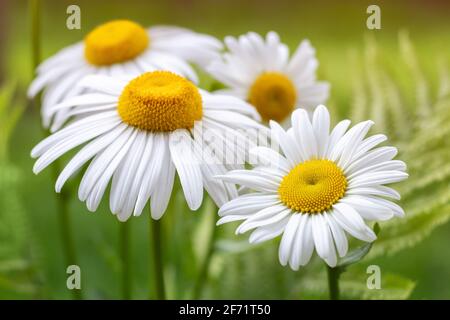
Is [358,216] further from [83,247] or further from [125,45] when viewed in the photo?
[83,247]

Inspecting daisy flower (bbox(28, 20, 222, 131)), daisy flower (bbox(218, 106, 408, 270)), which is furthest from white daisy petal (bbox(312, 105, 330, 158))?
daisy flower (bbox(28, 20, 222, 131))

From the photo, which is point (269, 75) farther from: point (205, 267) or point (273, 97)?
point (205, 267)

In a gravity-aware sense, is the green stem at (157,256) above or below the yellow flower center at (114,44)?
below

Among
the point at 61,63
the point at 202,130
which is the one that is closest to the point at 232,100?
the point at 202,130

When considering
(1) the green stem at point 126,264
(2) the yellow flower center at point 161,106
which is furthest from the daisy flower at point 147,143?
(1) the green stem at point 126,264

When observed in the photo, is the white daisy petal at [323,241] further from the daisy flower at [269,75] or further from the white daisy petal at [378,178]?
the daisy flower at [269,75]
